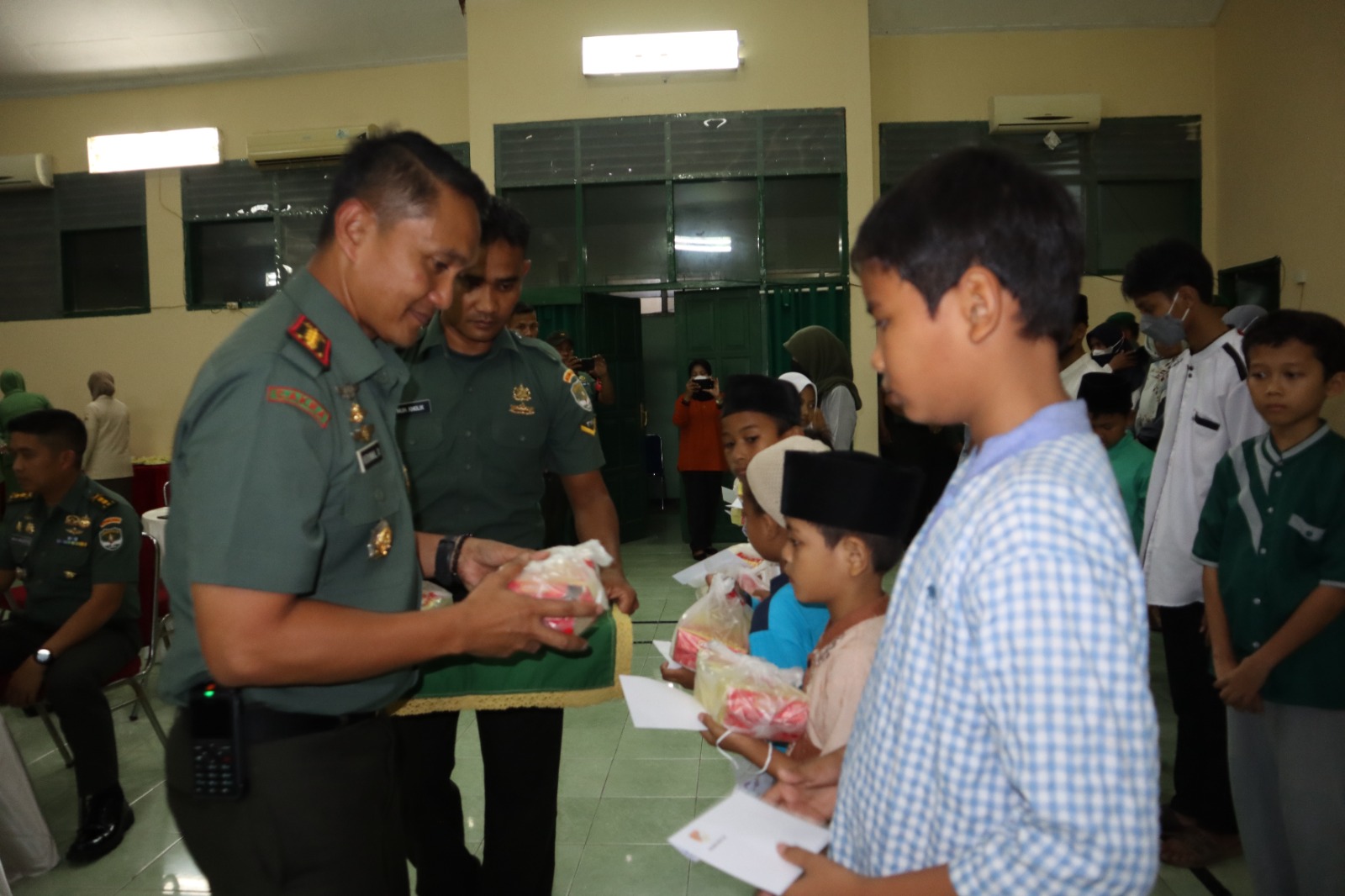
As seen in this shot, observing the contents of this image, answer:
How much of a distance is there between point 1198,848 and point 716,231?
21.5 feet

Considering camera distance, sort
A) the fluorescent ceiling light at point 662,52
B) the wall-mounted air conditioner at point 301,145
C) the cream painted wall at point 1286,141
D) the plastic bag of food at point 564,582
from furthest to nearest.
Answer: the wall-mounted air conditioner at point 301,145 → the fluorescent ceiling light at point 662,52 → the cream painted wall at point 1286,141 → the plastic bag of food at point 564,582

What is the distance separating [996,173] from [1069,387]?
321 cm

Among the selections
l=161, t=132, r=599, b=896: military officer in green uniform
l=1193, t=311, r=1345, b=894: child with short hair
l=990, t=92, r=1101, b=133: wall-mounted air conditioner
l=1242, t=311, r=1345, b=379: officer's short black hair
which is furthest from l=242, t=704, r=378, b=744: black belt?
l=990, t=92, r=1101, b=133: wall-mounted air conditioner

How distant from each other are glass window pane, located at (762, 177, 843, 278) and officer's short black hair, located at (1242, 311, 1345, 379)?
594 centimetres

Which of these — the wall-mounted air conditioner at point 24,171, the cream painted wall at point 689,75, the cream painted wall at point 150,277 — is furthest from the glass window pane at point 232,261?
the cream painted wall at point 689,75

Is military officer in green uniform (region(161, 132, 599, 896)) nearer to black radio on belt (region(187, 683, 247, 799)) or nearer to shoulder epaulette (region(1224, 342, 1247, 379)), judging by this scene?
black radio on belt (region(187, 683, 247, 799))

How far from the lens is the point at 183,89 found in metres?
8.88

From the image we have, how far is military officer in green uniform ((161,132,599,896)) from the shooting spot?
1.14m

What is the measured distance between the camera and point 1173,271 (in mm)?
2807

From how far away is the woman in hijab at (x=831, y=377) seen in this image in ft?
14.5

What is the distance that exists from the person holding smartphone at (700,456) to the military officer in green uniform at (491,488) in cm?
507

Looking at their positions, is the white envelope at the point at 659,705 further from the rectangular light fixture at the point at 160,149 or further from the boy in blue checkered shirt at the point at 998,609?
the rectangular light fixture at the point at 160,149

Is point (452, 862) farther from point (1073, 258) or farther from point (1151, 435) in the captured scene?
point (1151, 435)

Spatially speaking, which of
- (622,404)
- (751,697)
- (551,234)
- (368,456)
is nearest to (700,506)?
(622,404)
